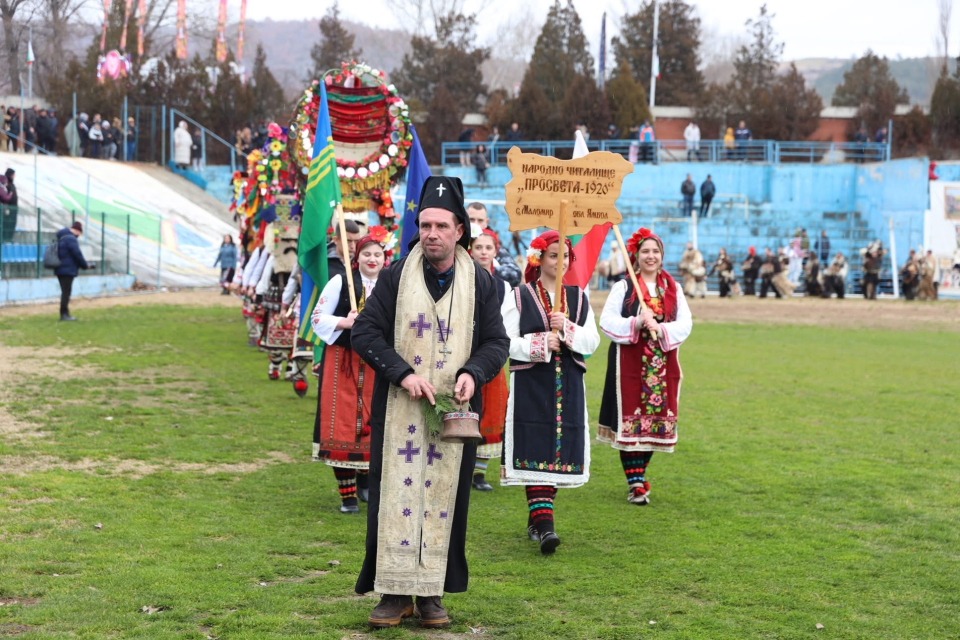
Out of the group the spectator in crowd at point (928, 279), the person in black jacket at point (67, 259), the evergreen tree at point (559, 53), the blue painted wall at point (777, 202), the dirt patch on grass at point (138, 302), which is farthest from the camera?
the evergreen tree at point (559, 53)

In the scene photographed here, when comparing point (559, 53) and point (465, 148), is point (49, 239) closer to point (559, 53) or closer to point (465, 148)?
point (465, 148)

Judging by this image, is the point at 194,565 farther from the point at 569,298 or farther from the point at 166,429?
the point at 166,429

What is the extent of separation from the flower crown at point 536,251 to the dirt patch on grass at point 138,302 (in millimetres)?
15237

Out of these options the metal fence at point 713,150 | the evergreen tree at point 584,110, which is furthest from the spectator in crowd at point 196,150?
the evergreen tree at point 584,110

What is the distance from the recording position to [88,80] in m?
42.8

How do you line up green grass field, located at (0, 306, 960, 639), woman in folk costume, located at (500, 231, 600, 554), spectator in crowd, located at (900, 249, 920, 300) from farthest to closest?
spectator in crowd, located at (900, 249, 920, 300), woman in folk costume, located at (500, 231, 600, 554), green grass field, located at (0, 306, 960, 639)

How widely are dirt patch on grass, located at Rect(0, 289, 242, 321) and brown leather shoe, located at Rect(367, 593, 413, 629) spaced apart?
1669cm

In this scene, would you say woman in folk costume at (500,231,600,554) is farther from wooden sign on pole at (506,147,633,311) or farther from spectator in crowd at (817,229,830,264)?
spectator in crowd at (817,229,830,264)

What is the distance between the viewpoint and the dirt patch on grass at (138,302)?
2164 cm

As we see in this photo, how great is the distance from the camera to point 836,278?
31.8 metres

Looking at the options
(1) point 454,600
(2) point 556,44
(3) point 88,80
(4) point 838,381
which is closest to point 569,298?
(1) point 454,600

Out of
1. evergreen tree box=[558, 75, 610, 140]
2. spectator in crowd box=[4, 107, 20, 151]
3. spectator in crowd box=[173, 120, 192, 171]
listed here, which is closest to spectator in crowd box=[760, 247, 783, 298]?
evergreen tree box=[558, 75, 610, 140]

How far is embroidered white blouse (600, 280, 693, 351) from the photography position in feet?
25.1

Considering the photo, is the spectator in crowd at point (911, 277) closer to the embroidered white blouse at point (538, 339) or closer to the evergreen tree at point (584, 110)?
the evergreen tree at point (584, 110)
